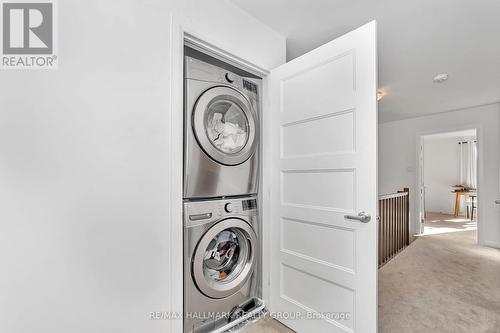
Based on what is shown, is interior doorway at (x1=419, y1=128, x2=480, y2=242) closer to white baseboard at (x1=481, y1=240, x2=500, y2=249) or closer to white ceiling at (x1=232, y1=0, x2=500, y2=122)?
white baseboard at (x1=481, y1=240, x2=500, y2=249)

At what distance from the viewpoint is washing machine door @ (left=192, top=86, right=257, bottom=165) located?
1461mm

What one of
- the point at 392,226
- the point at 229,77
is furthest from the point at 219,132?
the point at 392,226

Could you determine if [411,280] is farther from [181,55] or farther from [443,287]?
[181,55]

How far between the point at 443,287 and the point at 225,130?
9.00ft

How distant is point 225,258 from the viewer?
5.64ft

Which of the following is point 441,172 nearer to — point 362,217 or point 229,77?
point 362,217

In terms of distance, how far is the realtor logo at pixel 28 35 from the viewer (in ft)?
2.96

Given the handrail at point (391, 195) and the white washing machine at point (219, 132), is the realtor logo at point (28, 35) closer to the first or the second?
the white washing machine at point (219, 132)

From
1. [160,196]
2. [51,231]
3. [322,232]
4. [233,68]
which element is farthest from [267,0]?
[51,231]

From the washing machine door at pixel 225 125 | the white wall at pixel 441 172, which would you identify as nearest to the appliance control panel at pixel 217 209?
the washing machine door at pixel 225 125

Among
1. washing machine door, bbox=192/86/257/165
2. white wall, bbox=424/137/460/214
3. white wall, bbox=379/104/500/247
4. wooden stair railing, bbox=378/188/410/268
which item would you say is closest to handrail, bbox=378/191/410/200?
wooden stair railing, bbox=378/188/410/268

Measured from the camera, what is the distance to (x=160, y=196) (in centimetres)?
123

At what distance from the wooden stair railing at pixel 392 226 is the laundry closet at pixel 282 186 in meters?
1.85

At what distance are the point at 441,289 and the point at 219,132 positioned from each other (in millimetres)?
2717
